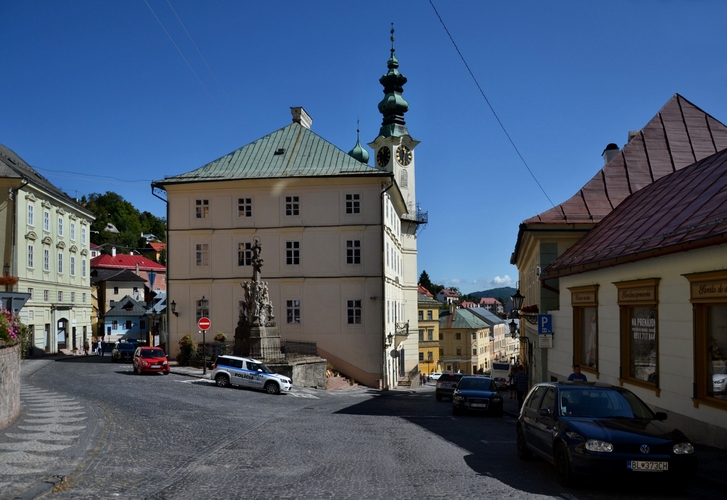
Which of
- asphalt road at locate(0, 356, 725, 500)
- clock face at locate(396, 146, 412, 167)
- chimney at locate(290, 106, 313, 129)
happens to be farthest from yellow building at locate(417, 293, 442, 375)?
asphalt road at locate(0, 356, 725, 500)

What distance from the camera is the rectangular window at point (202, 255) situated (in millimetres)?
44375

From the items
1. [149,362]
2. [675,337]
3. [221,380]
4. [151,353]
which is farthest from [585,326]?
[151,353]

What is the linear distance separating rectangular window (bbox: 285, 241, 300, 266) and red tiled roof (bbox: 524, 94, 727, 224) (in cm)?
2023

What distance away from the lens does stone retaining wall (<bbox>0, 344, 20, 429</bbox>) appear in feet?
48.6

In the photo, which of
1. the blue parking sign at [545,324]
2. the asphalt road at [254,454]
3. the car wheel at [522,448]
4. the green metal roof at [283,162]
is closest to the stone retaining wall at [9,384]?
the asphalt road at [254,454]

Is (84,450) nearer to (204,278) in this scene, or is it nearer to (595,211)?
(595,211)

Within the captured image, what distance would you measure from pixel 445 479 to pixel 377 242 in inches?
1279

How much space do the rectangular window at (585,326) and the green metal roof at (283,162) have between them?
72.3 ft

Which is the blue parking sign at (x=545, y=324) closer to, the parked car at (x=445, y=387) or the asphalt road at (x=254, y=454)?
the asphalt road at (x=254, y=454)

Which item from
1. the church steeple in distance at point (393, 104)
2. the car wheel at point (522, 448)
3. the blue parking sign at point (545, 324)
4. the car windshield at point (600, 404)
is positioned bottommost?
the car wheel at point (522, 448)

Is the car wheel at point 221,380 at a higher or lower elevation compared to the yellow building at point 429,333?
higher

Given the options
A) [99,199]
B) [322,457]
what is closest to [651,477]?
[322,457]

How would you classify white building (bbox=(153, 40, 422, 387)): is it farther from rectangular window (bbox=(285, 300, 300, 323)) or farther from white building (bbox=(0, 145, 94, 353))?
→ white building (bbox=(0, 145, 94, 353))

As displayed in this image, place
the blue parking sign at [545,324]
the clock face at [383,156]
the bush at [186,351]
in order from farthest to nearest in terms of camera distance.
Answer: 1. the clock face at [383,156]
2. the bush at [186,351]
3. the blue parking sign at [545,324]
